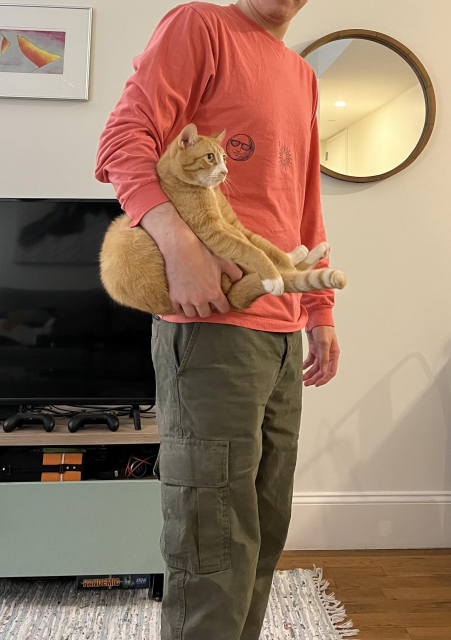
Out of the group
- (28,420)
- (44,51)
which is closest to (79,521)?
(28,420)

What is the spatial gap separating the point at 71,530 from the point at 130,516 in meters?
0.19

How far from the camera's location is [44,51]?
1.94 metres

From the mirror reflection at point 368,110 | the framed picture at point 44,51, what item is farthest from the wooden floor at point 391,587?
the framed picture at point 44,51

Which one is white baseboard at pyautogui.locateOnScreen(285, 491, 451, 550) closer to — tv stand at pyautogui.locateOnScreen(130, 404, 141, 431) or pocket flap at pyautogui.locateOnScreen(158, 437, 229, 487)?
tv stand at pyautogui.locateOnScreen(130, 404, 141, 431)

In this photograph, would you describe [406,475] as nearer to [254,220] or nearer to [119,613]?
[119,613]

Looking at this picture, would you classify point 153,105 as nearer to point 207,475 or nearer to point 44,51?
point 207,475

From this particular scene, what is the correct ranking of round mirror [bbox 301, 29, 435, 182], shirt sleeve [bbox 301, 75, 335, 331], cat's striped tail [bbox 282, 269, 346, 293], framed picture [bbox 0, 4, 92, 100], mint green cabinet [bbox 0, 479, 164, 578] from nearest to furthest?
cat's striped tail [bbox 282, 269, 346, 293] < shirt sleeve [bbox 301, 75, 335, 331] < mint green cabinet [bbox 0, 479, 164, 578] < framed picture [bbox 0, 4, 92, 100] < round mirror [bbox 301, 29, 435, 182]

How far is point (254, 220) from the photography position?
0.90 metres

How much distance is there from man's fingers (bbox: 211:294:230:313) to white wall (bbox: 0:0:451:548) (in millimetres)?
1331

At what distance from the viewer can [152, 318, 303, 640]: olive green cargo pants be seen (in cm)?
83

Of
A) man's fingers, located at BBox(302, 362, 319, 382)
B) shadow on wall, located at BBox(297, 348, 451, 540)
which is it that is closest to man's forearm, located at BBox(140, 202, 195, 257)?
man's fingers, located at BBox(302, 362, 319, 382)

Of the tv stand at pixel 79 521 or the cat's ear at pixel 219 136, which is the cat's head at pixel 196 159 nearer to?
the cat's ear at pixel 219 136

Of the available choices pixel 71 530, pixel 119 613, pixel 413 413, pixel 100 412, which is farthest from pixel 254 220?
pixel 413 413

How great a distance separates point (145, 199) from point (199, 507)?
0.48 meters
